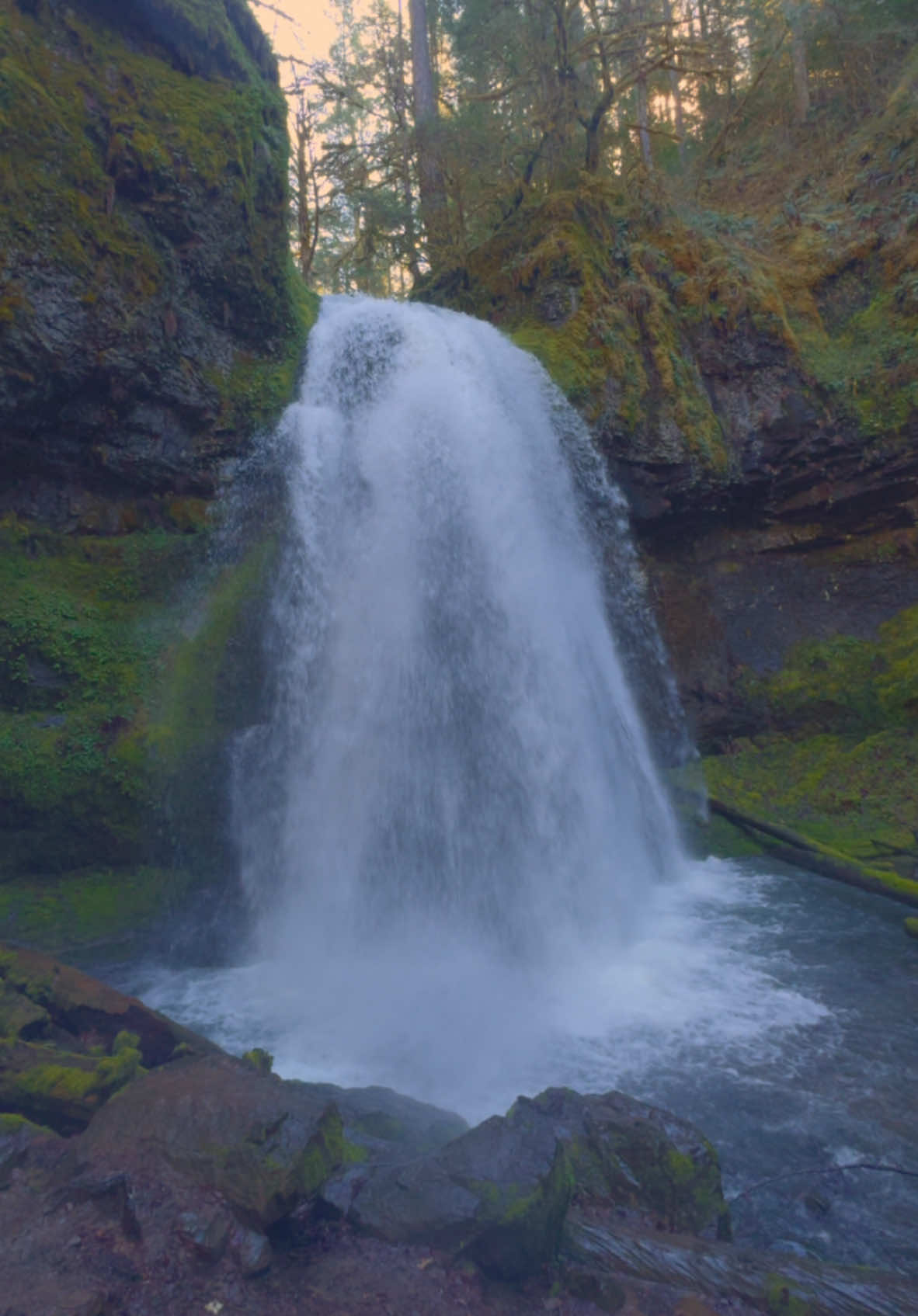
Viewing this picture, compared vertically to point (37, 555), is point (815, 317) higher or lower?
higher

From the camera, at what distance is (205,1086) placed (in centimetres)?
363

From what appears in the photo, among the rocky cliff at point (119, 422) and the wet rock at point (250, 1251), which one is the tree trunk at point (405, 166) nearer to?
the rocky cliff at point (119, 422)

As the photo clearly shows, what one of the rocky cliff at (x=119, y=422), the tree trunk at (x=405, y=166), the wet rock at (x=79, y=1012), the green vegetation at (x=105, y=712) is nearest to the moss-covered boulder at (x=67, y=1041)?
the wet rock at (x=79, y=1012)

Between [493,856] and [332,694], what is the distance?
2.29 metres

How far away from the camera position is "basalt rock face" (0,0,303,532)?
773cm

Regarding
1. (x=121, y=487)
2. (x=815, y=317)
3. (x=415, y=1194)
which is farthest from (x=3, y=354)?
(x=815, y=317)

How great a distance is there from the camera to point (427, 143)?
14938 mm

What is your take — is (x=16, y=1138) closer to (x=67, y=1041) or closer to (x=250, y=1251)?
(x=67, y=1041)

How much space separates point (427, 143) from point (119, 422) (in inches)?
396

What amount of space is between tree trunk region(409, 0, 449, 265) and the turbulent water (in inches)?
207

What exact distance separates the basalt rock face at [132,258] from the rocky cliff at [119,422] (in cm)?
2

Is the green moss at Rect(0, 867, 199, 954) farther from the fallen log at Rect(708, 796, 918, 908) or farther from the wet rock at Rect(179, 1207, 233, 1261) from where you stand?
the fallen log at Rect(708, 796, 918, 908)

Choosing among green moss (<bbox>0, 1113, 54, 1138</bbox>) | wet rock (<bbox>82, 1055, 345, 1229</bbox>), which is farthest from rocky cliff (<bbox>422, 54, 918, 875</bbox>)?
green moss (<bbox>0, 1113, 54, 1138</bbox>)

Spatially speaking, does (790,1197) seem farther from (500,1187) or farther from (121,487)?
(121,487)
